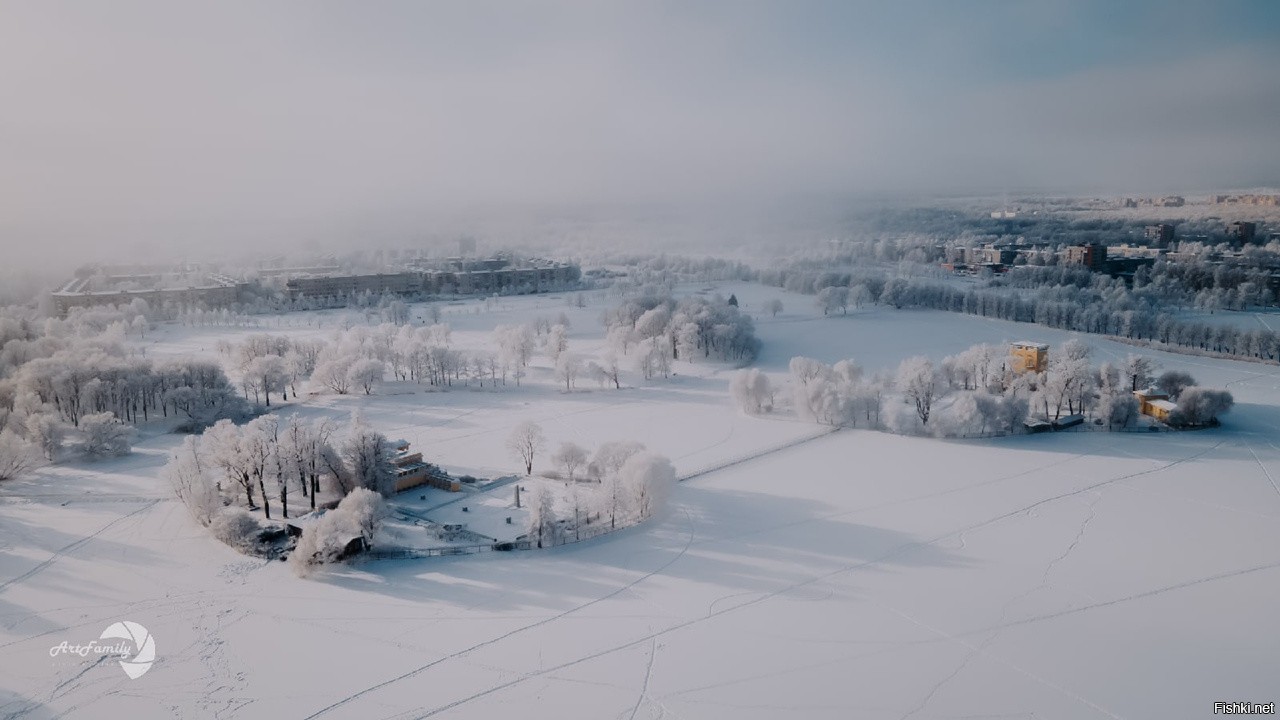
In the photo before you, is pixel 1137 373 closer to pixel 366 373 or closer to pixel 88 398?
pixel 366 373

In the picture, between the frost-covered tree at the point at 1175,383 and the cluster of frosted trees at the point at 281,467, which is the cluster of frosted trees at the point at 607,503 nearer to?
the cluster of frosted trees at the point at 281,467

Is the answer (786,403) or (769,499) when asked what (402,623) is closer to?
(769,499)

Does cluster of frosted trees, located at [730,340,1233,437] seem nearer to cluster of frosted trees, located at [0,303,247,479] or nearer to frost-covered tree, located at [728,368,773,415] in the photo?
frost-covered tree, located at [728,368,773,415]

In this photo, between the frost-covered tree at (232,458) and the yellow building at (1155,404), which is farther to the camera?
the yellow building at (1155,404)

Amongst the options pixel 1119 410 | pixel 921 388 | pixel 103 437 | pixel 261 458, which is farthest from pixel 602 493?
pixel 1119 410

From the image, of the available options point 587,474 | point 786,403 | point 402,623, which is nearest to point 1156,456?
point 786,403

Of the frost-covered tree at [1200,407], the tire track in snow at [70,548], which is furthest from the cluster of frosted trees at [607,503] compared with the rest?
the frost-covered tree at [1200,407]

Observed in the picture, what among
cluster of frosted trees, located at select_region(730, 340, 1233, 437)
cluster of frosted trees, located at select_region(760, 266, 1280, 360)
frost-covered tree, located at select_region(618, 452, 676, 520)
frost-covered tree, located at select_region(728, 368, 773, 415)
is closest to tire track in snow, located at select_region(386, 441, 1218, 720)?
frost-covered tree, located at select_region(618, 452, 676, 520)
